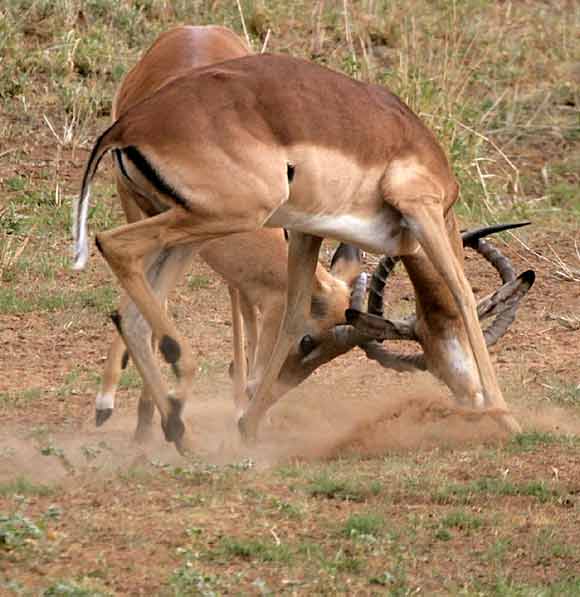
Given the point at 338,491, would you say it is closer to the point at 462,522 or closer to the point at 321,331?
the point at 462,522

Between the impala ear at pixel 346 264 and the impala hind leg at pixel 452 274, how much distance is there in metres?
1.13

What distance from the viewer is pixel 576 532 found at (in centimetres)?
525

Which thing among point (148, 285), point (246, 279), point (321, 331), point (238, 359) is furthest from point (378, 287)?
point (148, 285)

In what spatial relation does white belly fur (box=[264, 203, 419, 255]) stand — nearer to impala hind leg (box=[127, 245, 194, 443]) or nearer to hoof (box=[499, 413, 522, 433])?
impala hind leg (box=[127, 245, 194, 443])

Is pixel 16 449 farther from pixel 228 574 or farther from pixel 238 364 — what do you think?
pixel 228 574

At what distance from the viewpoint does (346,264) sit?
7.96m

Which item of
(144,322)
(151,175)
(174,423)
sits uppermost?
(151,175)

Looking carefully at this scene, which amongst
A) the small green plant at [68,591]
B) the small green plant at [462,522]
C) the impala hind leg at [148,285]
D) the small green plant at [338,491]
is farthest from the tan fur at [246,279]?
the small green plant at [68,591]

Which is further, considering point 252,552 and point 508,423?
point 508,423

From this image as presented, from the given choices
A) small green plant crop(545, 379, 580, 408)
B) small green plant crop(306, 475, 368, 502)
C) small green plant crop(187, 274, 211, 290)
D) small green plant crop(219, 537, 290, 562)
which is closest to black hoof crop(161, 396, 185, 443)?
small green plant crop(306, 475, 368, 502)

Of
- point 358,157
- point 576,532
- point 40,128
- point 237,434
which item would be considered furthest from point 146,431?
point 40,128

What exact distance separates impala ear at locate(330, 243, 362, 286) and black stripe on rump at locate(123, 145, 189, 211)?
220 cm

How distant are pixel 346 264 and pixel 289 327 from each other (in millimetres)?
790

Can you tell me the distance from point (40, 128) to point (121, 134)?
5.87m
